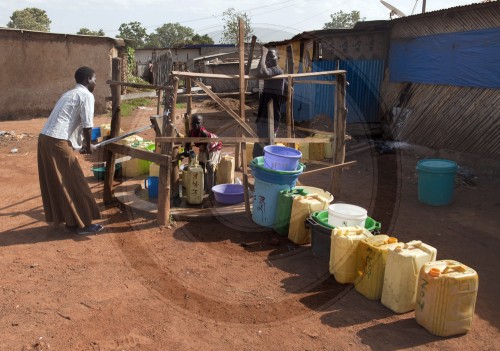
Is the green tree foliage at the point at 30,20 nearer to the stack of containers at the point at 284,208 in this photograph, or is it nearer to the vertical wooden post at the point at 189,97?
the vertical wooden post at the point at 189,97

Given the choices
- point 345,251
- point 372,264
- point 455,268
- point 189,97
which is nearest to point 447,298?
point 455,268

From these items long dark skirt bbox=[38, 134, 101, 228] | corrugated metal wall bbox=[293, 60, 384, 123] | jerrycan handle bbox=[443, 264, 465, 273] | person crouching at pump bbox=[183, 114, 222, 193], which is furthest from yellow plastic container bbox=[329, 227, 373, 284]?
corrugated metal wall bbox=[293, 60, 384, 123]

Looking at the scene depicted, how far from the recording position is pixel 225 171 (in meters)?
6.80

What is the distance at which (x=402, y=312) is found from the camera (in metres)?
3.77

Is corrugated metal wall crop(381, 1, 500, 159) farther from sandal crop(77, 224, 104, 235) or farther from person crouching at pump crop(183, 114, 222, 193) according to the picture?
sandal crop(77, 224, 104, 235)

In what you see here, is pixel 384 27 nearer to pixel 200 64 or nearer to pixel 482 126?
pixel 482 126

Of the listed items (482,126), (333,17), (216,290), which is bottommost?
(216,290)

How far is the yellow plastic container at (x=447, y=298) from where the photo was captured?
11.1ft

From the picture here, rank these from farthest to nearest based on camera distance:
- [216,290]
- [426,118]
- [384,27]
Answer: [384,27]
[426,118]
[216,290]

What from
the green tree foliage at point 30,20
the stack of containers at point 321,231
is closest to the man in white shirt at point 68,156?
the stack of containers at point 321,231

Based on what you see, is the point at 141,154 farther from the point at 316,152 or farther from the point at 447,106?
the point at 447,106

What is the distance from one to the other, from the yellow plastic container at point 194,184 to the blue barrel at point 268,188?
0.88 metres

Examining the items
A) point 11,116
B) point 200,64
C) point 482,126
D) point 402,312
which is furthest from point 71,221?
point 200,64

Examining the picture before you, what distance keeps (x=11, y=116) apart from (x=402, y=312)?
1420 cm
